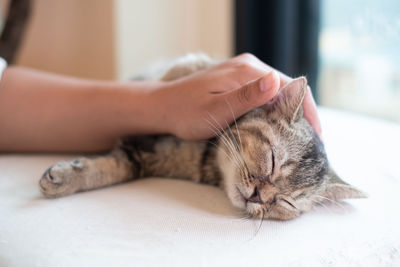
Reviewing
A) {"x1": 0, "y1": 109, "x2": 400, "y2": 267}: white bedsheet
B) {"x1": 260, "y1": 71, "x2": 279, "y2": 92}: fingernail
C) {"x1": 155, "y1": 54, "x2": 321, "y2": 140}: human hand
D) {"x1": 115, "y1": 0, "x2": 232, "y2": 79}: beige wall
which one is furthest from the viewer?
{"x1": 115, "y1": 0, "x2": 232, "y2": 79}: beige wall

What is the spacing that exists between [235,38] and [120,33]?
2.74 ft

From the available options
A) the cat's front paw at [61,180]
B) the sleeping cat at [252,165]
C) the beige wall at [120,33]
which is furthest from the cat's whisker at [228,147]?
the beige wall at [120,33]

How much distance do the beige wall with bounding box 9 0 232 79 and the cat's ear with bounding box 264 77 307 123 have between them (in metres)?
1.84

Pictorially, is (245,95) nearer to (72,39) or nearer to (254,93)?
(254,93)

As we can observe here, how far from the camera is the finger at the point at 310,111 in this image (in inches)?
42.4

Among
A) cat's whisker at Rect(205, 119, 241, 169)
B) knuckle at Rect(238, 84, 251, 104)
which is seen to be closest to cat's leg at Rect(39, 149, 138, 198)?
cat's whisker at Rect(205, 119, 241, 169)

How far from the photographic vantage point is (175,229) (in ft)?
2.63

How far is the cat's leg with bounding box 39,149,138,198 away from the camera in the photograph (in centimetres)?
93

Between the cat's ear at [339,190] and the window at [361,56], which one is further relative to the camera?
the window at [361,56]

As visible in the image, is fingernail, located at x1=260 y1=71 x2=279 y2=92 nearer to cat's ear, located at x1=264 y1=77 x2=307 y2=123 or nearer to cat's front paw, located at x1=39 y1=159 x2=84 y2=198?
cat's ear, located at x1=264 y1=77 x2=307 y2=123

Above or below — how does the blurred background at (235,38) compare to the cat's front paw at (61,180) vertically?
above

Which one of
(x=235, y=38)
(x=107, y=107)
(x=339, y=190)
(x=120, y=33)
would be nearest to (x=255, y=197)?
(x=339, y=190)

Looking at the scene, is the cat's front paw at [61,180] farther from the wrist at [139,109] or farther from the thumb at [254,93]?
the thumb at [254,93]

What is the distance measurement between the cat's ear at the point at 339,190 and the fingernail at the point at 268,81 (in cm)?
33
